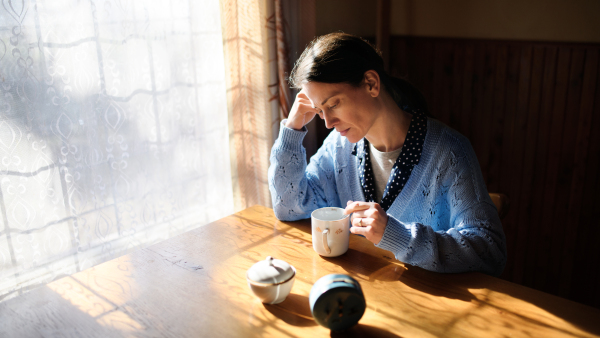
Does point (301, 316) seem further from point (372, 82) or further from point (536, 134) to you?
point (536, 134)

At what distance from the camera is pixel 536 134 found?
87.4 inches

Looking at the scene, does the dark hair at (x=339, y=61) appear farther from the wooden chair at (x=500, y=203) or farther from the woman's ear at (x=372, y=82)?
the wooden chair at (x=500, y=203)

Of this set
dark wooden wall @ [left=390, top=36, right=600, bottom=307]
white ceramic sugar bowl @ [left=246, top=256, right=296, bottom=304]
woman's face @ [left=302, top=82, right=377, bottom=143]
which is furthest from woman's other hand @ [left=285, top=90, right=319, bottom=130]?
dark wooden wall @ [left=390, top=36, right=600, bottom=307]

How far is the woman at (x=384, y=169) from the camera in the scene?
111 cm

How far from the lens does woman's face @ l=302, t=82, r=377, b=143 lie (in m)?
1.29

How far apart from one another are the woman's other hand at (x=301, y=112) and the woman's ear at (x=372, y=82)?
0.19 m

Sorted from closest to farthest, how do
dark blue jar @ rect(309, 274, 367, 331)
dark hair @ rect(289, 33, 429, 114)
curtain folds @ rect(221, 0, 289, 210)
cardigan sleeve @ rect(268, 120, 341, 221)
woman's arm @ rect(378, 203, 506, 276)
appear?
dark blue jar @ rect(309, 274, 367, 331), woman's arm @ rect(378, 203, 506, 276), dark hair @ rect(289, 33, 429, 114), cardigan sleeve @ rect(268, 120, 341, 221), curtain folds @ rect(221, 0, 289, 210)

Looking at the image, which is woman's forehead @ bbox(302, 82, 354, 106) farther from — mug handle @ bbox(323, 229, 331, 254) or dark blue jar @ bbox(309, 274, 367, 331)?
dark blue jar @ bbox(309, 274, 367, 331)

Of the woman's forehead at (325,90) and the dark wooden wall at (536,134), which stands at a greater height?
the woman's forehead at (325,90)

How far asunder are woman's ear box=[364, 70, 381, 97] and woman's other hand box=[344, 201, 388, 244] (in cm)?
38

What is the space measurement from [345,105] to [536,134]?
138 cm

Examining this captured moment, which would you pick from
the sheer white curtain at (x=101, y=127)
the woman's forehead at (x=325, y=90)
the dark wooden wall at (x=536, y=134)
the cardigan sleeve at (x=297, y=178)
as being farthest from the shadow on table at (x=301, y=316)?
the dark wooden wall at (x=536, y=134)

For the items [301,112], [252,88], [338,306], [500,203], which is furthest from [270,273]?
[252,88]

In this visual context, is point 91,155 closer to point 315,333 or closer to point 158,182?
point 158,182
